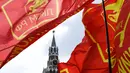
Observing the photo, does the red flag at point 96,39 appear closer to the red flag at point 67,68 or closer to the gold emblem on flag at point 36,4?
the red flag at point 67,68

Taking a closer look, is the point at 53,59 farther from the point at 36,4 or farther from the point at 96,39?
the point at 36,4

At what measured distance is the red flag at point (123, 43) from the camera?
11859 millimetres

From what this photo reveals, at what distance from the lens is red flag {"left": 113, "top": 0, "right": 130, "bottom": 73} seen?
11.9 metres

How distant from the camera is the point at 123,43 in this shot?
12.1 m

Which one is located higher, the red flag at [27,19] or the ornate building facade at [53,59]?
the ornate building facade at [53,59]

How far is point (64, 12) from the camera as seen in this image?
13344 millimetres

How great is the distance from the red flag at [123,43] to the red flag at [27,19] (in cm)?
139

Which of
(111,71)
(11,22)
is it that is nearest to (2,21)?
(11,22)

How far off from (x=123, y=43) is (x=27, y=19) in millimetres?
3053

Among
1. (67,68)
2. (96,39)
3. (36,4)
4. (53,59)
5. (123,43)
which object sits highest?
(53,59)

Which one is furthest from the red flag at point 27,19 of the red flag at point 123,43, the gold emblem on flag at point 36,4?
the red flag at point 123,43

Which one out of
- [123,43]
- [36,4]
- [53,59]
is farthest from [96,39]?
[53,59]

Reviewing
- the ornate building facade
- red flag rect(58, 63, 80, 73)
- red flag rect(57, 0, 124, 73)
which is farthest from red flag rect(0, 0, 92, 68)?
the ornate building facade

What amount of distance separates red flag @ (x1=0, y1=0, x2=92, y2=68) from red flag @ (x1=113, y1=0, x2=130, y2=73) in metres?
1.39
